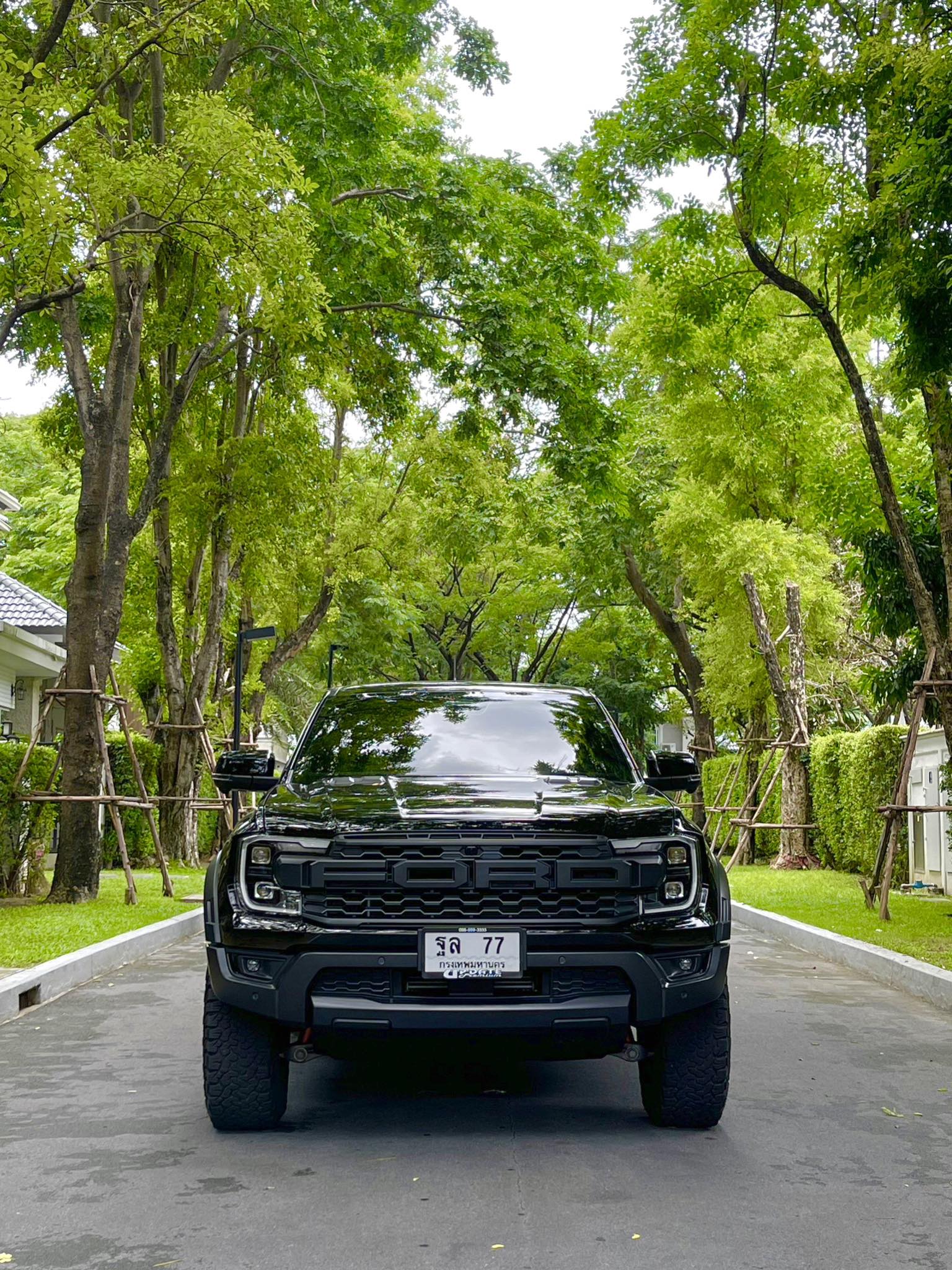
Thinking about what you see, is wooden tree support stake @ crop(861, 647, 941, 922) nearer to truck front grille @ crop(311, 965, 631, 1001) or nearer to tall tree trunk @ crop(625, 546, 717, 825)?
truck front grille @ crop(311, 965, 631, 1001)

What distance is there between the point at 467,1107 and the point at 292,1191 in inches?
55.6

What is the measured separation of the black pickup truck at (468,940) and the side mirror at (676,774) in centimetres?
105

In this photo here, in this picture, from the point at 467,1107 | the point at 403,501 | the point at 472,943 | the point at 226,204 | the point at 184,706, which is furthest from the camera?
the point at 403,501

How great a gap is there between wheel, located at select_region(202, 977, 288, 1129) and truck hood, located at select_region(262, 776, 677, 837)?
750mm

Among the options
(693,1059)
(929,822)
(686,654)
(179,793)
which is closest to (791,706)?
(929,822)

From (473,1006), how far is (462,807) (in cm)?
81

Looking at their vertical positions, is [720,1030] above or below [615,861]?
below

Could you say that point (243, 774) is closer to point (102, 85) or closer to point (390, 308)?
point (102, 85)

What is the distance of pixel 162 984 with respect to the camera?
1054 cm

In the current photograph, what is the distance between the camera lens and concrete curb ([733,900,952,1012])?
31.9 feet

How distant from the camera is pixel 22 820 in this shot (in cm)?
1597

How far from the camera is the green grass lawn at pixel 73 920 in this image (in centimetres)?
1109

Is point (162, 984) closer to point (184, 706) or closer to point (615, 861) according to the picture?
point (615, 861)

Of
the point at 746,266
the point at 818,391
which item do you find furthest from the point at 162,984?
the point at 818,391
